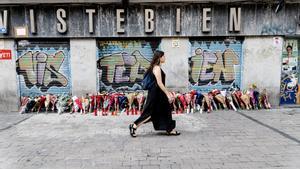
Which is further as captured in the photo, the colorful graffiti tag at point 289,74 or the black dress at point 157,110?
the colorful graffiti tag at point 289,74

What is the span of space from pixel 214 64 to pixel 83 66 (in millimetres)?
4232

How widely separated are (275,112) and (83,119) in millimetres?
5707

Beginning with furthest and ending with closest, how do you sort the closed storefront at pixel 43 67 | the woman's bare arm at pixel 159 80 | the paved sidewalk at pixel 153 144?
the closed storefront at pixel 43 67 < the woman's bare arm at pixel 159 80 < the paved sidewalk at pixel 153 144

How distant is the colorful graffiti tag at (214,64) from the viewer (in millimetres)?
8289

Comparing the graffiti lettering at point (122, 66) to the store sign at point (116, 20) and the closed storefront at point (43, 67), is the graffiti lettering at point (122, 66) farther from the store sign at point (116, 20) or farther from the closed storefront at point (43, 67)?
the closed storefront at point (43, 67)

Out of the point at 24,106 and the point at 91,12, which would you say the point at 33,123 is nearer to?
the point at 24,106

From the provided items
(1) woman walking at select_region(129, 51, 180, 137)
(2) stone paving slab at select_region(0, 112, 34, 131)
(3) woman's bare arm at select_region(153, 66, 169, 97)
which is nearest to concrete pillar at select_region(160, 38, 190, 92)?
(1) woman walking at select_region(129, 51, 180, 137)

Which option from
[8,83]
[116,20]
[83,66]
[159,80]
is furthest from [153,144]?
[8,83]

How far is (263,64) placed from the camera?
8273 millimetres

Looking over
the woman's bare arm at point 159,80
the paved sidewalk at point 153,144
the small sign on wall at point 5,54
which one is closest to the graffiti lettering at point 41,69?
the small sign on wall at point 5,54

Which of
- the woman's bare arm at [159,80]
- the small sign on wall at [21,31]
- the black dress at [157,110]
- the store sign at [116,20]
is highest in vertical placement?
the store sign at [116,20]

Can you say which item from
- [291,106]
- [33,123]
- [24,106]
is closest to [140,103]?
[33,123]

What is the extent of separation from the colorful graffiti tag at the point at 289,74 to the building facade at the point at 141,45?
0.03 metres

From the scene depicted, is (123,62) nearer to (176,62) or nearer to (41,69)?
(176,62)
